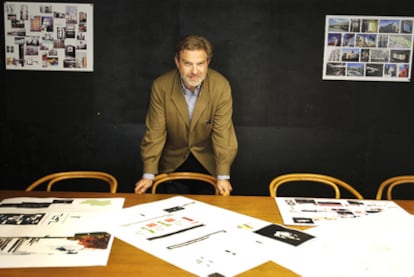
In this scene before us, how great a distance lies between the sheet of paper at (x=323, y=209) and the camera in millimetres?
2002

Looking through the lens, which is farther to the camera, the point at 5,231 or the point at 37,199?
the point at 37,199

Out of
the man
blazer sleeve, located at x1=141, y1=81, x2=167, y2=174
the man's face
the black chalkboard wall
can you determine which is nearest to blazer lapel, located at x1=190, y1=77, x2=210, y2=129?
the man

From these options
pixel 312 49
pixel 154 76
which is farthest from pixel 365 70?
pixel 154 76

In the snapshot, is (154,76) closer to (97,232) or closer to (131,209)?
(131,209)

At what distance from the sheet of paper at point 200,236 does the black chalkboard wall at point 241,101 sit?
199 centimetres

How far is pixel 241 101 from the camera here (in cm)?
401

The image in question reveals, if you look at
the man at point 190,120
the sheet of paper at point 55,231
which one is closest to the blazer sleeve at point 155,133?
the man at point 190,120

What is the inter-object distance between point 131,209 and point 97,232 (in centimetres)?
33

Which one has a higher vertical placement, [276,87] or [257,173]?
[276,87]

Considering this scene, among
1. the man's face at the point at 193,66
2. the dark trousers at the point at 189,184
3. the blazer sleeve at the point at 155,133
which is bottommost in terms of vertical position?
the dark trousers at the point at 189,184

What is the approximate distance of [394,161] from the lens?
407cm

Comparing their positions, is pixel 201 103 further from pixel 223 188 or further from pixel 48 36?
pixel 48 36

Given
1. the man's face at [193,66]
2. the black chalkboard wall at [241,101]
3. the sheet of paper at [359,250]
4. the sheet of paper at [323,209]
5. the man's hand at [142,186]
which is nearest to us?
the sheet of paper at [359,250]

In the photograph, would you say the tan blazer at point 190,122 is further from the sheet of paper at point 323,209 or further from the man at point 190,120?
the sheet of paper at point 323,209
